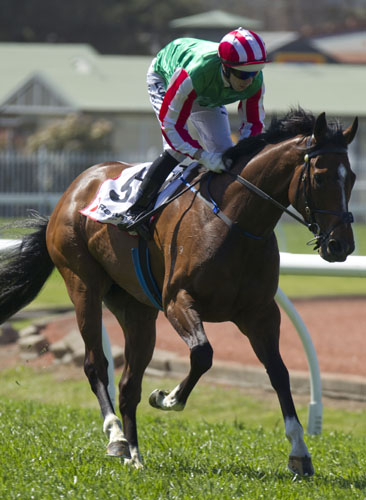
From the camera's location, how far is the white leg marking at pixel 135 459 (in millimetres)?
4652

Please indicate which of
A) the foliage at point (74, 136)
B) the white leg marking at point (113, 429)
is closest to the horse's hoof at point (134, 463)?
the white leg marking at point (113, 429)

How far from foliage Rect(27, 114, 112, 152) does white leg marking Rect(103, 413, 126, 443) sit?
21194 millimetres

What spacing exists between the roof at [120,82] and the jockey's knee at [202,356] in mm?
23065

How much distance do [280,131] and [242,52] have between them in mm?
411

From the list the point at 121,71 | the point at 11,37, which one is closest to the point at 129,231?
the point at 121,71

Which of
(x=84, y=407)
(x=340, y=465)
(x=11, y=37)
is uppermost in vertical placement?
(x=340, y=465)

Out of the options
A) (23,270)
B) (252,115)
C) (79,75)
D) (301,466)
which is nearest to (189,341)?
(301,466)

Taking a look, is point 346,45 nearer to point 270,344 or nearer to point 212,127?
point 212,127

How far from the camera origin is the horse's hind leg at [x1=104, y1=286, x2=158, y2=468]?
5129 millimetres

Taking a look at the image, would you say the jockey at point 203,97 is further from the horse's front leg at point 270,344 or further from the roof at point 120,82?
the roof at point 120,82

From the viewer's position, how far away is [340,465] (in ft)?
15.9

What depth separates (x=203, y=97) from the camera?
15.9ft

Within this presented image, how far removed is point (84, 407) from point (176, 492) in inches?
125

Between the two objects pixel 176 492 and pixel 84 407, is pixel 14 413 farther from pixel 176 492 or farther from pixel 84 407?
pixel 176 492
